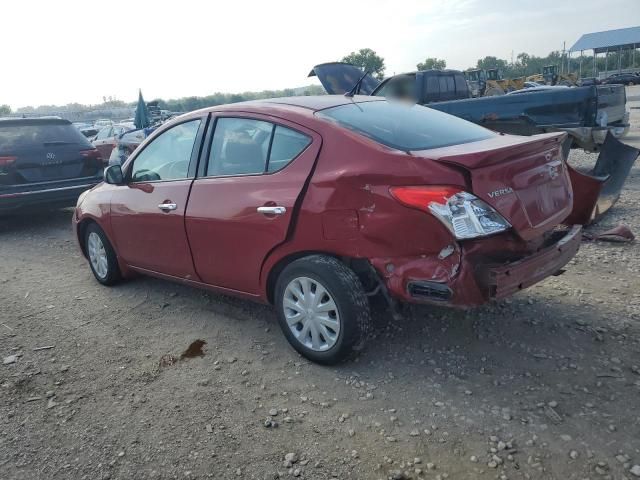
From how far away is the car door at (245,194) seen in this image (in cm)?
337

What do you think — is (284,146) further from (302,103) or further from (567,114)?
(567,114)

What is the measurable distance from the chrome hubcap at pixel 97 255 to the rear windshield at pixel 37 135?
3185 mm

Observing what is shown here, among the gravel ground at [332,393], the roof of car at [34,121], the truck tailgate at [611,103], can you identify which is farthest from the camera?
the truck tailgate at [611,103]

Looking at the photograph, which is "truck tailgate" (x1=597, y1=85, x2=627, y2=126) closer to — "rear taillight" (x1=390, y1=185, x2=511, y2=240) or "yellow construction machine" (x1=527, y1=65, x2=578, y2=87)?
"rear taillight" (x1=390, y1=185, x2=511, y2=240)

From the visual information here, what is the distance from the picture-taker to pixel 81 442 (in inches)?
113

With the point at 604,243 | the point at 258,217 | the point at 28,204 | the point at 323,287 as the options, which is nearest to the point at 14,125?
the point at 28,204

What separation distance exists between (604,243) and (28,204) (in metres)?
7.18

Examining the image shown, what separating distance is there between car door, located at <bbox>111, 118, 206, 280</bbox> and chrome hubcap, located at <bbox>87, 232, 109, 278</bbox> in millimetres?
367

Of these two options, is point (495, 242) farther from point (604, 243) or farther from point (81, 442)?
point (604, 243)

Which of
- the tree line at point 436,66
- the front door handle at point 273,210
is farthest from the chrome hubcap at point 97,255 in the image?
the tree line at point 436,66

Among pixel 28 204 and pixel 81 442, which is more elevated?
pixel 28 204

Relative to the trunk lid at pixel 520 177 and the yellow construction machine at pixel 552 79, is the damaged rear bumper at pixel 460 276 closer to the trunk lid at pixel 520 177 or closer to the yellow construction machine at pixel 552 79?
the trunk lid at pixel 520 177

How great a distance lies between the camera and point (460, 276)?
280 centimetres

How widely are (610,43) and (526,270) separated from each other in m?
62.7
